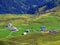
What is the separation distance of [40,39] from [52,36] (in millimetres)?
11450

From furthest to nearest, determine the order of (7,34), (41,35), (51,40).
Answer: (7,34) → (41,35) → (51,40)

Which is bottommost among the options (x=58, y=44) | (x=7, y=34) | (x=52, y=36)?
(x=58, y=44)

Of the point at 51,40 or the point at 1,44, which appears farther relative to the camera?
the point at 51,40

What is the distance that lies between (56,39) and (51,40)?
3465mm

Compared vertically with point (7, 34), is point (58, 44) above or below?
below

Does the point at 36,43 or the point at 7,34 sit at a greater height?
the point at 7,34

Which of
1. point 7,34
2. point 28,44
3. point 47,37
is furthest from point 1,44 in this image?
point 7,34

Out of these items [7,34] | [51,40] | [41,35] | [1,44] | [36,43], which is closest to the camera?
[1,44]

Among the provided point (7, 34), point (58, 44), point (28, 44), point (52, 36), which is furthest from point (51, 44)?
point (7, 34)

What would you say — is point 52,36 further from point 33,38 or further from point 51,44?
point 51,44

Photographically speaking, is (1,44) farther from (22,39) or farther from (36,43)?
(22,39)

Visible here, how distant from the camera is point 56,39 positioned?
151250 mm

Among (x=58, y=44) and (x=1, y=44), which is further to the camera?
(x=58, y=44)

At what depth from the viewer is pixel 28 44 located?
132750 millimetres
